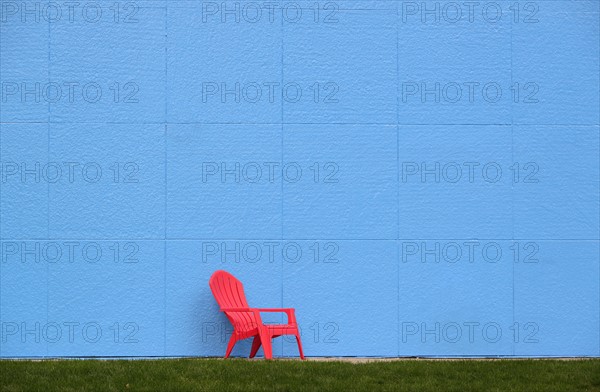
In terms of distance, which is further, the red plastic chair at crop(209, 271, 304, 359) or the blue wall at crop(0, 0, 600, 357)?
the blue wall at crop(0, 0, 600, 357)

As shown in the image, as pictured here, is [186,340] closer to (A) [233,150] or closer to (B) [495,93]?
(A) [233,150]

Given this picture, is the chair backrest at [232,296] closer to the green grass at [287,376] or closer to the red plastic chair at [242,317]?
the red plastic chair at [242,317]

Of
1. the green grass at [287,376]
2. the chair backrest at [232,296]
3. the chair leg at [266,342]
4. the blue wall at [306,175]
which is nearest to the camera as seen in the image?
the green grass at [287,376]

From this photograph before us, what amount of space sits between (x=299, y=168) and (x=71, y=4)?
2425 millimetres

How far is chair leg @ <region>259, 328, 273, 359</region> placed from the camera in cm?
931

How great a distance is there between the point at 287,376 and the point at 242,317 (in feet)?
4.22

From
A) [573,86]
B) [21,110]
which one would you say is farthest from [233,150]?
[573,86]

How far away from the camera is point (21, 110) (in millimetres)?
9906

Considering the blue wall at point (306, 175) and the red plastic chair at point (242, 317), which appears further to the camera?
the blue wall at point (306, 175)

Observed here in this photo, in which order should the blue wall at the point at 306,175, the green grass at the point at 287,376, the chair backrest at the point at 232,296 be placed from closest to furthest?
the green grass at the point at 287,376 < the chair backrest at the point at 232,296 < the blue wall at the point at 306,175

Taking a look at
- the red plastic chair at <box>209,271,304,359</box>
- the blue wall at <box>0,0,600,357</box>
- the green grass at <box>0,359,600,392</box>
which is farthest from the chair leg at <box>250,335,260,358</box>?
the green grass at <box>0,359,600,392</box>

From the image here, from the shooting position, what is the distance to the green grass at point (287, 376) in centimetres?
822

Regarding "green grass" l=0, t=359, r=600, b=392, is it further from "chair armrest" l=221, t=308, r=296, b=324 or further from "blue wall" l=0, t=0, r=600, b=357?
"blue wall" l=0, t=0, r=600, b=357

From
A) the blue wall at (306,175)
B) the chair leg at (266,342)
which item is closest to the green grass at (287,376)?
the chair leg at (266,342)
